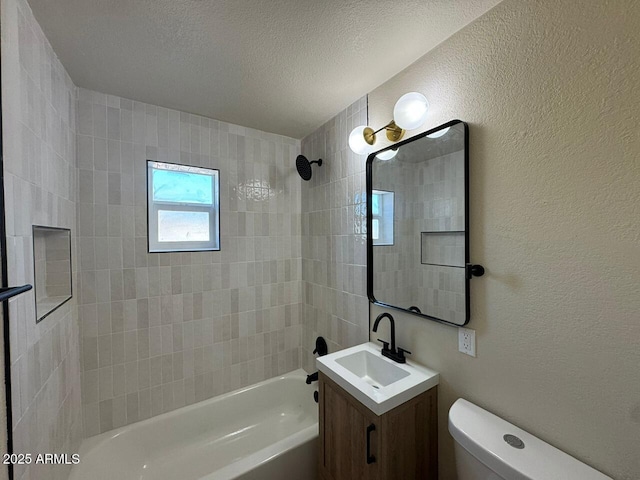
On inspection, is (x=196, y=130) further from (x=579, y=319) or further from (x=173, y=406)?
(x=579, y=319)

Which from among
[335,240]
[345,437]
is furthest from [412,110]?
[345,437]

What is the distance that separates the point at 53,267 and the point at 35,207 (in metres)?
0.50

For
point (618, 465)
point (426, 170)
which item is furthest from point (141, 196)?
point (618, 465)

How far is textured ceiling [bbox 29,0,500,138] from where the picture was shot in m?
1.05

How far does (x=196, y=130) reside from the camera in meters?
1.93

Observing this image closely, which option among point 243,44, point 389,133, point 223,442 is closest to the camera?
point 243,44

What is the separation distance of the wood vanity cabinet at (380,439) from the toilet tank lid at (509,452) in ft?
0.72

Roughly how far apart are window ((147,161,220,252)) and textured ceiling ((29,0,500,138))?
0.48 metres

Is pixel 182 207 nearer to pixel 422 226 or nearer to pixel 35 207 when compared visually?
pixel 35 207

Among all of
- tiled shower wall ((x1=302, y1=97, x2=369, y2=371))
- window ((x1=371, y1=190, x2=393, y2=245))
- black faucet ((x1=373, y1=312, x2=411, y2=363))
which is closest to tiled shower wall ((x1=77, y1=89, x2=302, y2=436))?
tiled shower wall ((x1=302, y1=97, x2=369, y2=371))

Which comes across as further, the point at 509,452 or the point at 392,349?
→ the point at 392,349

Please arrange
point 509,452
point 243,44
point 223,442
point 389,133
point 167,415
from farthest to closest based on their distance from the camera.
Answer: point 223,442
point 167,415
point 389,133
point 243,44
point 509,452

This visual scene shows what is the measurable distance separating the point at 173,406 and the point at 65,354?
0.85 m

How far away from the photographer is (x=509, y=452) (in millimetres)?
871
